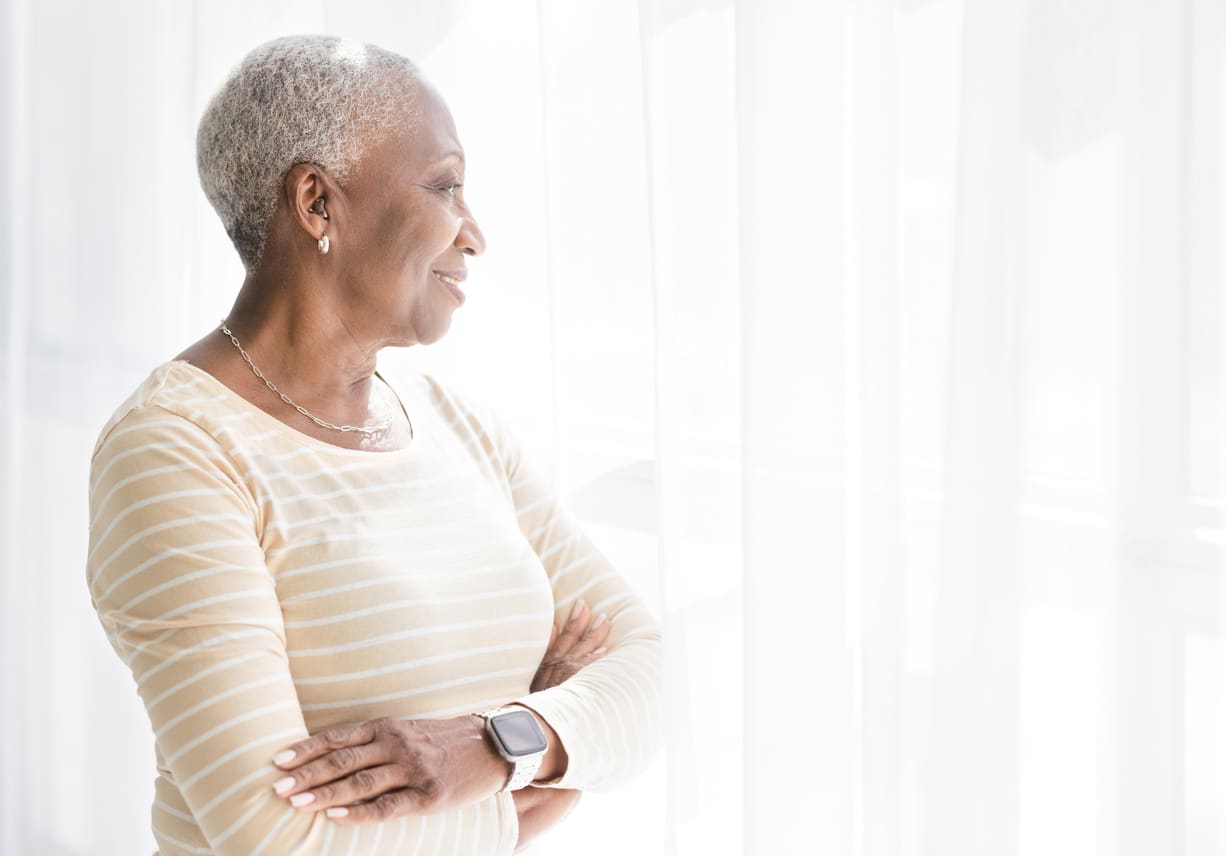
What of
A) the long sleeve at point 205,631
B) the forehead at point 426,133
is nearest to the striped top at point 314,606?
the long sleeve at point 205,631

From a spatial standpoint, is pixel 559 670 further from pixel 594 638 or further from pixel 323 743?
pixel 323 743

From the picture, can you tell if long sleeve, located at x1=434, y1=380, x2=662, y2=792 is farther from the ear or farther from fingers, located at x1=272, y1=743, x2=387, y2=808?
the ear

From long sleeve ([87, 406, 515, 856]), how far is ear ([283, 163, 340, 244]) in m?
0.25

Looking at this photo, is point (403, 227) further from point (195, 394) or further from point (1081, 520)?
point (1081, 520)

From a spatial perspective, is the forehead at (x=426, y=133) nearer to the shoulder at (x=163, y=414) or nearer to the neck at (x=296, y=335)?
the neck at (x=296, y=335)

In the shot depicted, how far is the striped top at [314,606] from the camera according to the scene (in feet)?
3.54

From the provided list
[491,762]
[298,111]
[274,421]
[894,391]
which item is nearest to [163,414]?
[274,421]

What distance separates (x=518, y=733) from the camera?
120cm

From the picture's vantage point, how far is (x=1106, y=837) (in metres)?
1.05

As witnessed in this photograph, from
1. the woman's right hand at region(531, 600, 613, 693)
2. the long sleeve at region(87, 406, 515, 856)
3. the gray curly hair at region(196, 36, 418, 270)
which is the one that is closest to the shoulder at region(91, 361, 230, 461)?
the long sleeve at region(87, 406, 515, 856)

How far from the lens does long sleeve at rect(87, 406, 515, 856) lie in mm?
1068

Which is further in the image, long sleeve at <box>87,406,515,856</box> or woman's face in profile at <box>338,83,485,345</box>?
woman's face in profile at <box>338,83,485,345</box>

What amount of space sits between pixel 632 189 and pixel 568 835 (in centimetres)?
87

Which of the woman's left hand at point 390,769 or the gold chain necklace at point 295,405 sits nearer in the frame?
the woman's left hand at point 390,769
